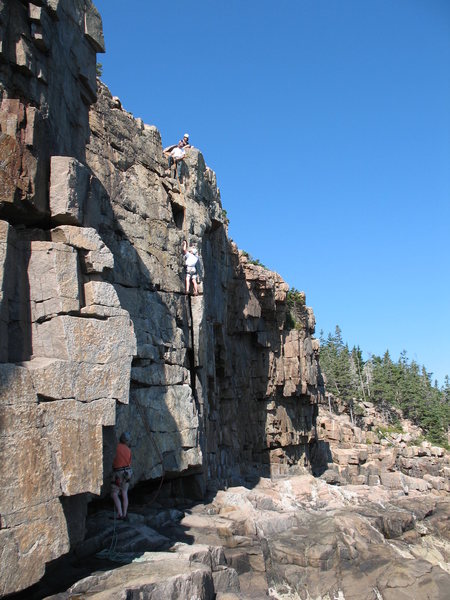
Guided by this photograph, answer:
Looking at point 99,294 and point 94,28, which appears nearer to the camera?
point 99,294

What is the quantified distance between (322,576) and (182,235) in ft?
38.0

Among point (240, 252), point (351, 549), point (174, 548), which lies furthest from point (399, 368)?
Result: point (174, 548)

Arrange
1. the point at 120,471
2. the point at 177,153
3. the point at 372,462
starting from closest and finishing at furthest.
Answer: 1. the point at 120,471
2. the point at 177,153
3. the point at 372,462

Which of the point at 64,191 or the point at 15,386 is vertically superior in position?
the point at 64,191

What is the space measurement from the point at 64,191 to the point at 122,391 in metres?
3.96

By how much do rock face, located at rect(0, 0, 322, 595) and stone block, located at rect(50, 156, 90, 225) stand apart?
0.03 metres

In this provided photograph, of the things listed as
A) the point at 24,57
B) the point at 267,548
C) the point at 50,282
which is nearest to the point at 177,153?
the point at 24,57

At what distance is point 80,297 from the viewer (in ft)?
31.9

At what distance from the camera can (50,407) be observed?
28.1ft

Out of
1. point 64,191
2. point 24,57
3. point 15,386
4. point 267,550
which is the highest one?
point 24,57

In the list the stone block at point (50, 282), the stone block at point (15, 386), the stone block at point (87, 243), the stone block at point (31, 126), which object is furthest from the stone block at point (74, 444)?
the stone block at point (31, 126)

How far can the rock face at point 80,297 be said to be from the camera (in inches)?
326

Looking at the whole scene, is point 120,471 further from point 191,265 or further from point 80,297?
point 191,265

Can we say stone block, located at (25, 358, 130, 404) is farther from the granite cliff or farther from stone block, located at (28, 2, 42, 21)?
stone block, located at (28, 2, 42, 21)
